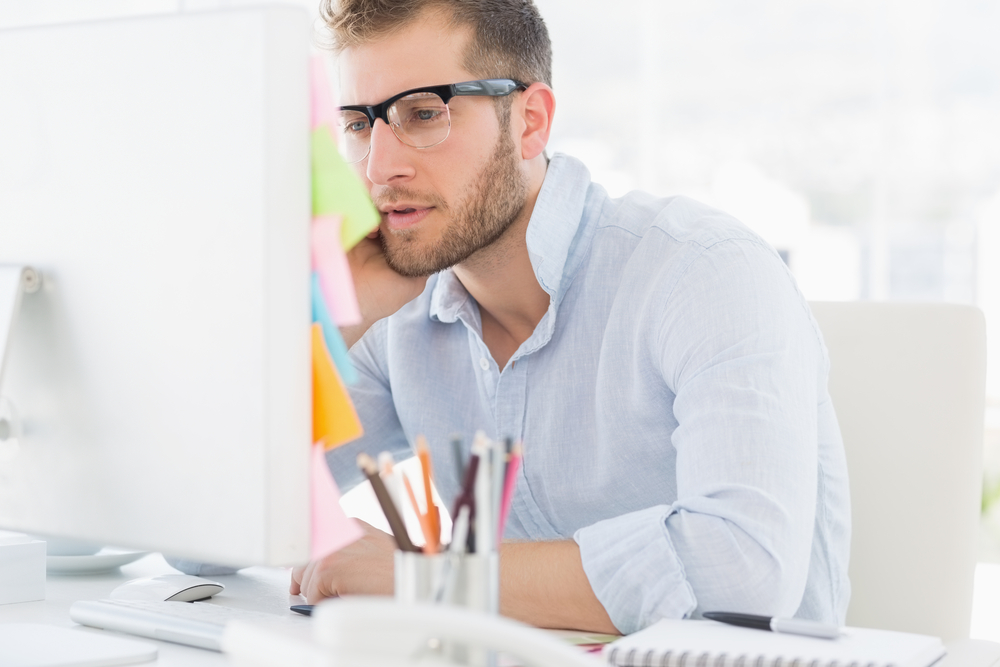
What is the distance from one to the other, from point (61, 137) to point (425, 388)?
0.77m

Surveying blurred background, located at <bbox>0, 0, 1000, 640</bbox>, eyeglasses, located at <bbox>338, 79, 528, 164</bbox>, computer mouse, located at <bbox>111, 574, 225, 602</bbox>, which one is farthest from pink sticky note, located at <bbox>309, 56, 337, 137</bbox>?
blurred background, located at <bbox>0, 0, 1000, 640</bbox>

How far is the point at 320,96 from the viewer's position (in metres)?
0.65

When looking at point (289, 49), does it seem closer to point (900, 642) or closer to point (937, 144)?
point (900, 642)

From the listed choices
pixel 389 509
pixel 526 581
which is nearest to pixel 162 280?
pixel 389 509

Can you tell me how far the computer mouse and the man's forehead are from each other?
63cm

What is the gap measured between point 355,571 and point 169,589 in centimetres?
18

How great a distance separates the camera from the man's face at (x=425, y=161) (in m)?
1.32

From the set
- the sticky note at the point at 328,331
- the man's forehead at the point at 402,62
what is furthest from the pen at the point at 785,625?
the man's forehead at the point at 402,62

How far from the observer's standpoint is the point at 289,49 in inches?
24.6

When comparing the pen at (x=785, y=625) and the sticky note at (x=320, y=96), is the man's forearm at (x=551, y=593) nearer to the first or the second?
the pen at (x=785, y=625)

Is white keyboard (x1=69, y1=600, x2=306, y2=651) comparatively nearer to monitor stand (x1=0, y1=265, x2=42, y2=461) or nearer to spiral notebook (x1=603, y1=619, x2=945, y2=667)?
monitor stand (x1=0, y1=265, x2=42, y2=461)

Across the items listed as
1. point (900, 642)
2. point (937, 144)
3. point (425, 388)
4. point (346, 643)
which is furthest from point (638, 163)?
point (346, 643)

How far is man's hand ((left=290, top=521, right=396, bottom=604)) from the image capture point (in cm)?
97

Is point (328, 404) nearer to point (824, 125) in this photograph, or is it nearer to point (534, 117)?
point (534, 117)
